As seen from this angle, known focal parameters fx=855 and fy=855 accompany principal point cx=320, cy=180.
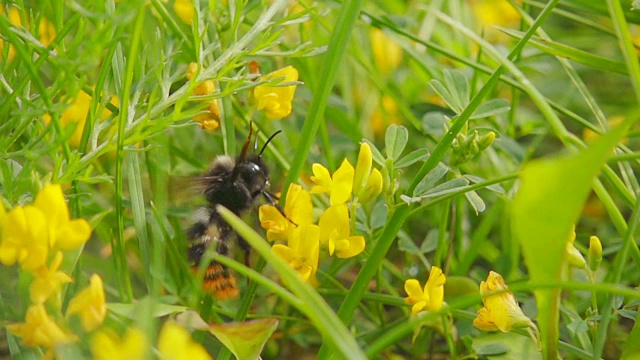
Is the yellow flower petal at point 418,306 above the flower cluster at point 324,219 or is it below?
below

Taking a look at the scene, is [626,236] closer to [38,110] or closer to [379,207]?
[379,207]

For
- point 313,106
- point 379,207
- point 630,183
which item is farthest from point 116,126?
point 630,183

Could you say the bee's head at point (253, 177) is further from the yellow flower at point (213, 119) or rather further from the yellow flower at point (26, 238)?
the yellow flower at point (26, 238)

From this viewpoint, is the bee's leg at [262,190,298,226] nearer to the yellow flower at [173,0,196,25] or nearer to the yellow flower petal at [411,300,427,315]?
the yellow flower petal at [411,300,427,315]

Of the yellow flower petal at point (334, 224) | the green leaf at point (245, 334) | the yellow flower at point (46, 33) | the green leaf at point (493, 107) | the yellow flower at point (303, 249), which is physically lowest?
the green leaf at point (245, 334)

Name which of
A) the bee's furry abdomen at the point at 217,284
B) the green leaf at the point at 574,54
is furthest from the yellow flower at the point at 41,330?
the green leaf at the point at 574,54

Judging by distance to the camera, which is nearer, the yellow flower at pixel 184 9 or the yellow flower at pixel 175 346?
the yellow flower at pixel 175 346
